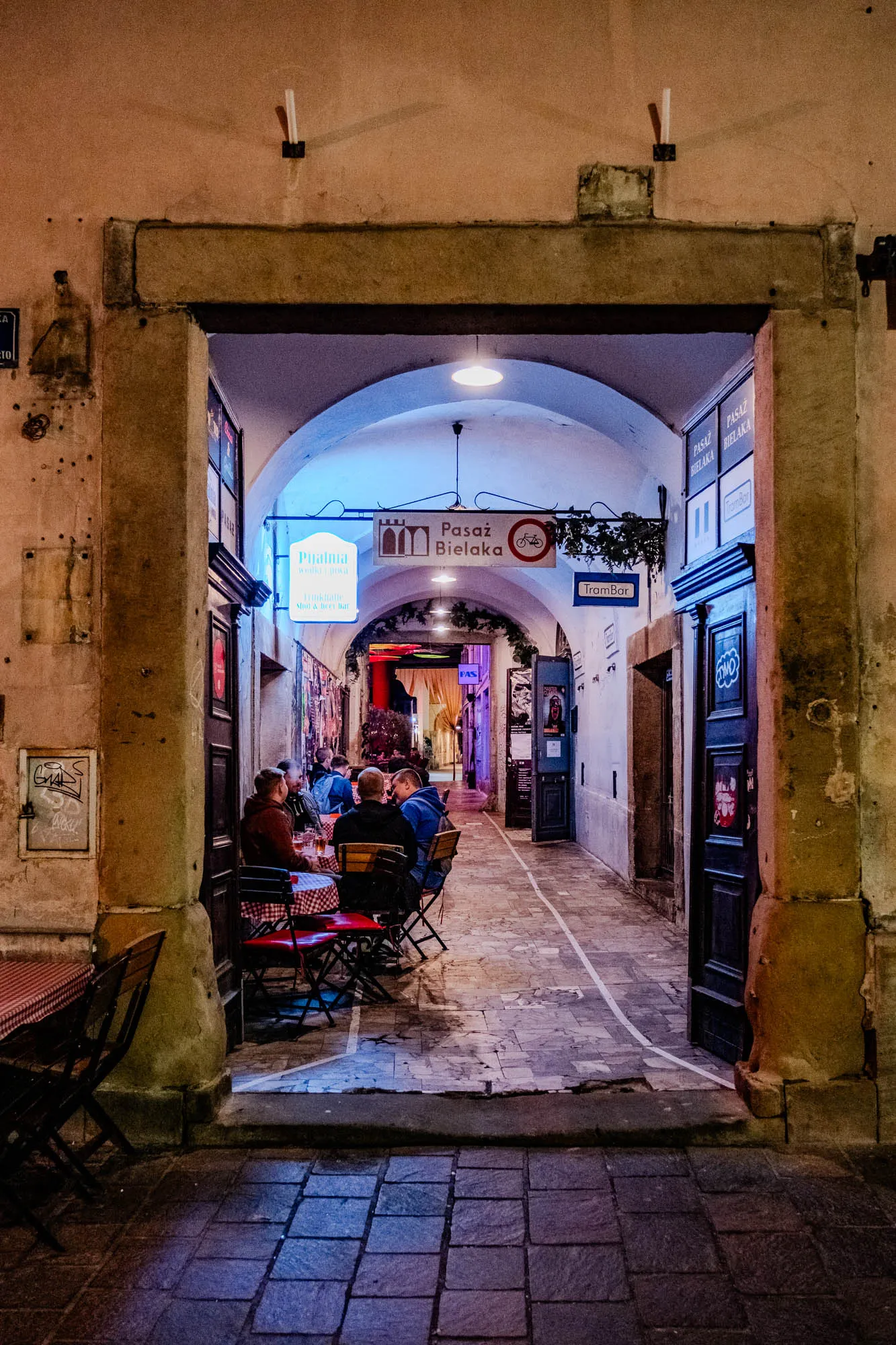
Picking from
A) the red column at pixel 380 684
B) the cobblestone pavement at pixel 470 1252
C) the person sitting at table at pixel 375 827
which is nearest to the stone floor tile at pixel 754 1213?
the cobblestone pavement at pixel 470 1252

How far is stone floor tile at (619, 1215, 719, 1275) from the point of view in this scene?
2822 mm

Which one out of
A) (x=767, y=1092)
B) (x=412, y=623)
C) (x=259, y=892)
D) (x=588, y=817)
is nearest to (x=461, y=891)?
(x=588, y=817)

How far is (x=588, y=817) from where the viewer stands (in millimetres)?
13945

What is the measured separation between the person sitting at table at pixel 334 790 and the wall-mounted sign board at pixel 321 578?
2.58 meters

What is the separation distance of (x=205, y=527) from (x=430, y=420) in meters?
6.10

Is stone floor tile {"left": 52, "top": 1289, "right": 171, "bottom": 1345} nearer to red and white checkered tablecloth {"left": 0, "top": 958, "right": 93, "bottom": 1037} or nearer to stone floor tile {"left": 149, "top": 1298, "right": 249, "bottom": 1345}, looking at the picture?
stone floor tile {"left": 149, "top": 1298, "right": 249, "bottom": 1345}

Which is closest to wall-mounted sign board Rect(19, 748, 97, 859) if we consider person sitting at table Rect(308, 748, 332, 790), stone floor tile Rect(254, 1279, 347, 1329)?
stone floor tile Rect(254, 1279, 347, 1329)

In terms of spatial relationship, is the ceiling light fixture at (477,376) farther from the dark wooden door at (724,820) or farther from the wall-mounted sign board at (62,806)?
the wall-mounted sign board at (62,806)

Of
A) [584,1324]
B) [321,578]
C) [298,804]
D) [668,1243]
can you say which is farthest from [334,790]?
[584,1324]

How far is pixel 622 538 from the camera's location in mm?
9031

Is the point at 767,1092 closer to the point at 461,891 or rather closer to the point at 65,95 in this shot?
the point at 65,95

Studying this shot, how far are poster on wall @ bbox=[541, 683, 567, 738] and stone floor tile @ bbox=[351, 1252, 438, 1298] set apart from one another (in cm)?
1224

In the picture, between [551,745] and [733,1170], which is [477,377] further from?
[551,745]

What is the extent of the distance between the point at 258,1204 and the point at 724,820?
8.61 feet
